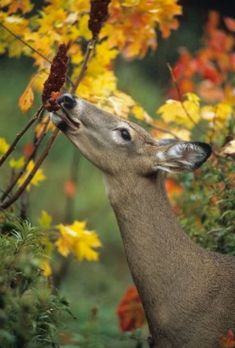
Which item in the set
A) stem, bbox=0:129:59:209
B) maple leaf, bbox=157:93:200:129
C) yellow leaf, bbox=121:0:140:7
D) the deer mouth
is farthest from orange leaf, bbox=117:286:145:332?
yellow leaf, bbox=121:0:140:7

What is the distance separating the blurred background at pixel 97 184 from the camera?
31.1 feet

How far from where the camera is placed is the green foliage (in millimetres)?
4039

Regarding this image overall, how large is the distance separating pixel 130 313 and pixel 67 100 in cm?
219

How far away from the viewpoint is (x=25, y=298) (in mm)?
4066

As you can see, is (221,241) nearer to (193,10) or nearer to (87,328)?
(87,328)

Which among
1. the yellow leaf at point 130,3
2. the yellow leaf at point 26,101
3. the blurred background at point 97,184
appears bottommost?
the blurred background at point 97,184

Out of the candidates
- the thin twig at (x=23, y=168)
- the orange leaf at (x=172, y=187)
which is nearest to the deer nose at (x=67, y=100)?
the thin twig at (x=23, y=168)

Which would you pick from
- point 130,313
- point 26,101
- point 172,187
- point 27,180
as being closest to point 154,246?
point 27,180

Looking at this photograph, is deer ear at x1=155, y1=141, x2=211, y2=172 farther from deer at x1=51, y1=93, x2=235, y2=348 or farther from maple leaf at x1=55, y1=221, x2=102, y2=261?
maple leaf at x1=55, y1=221, x2=102, y2=261

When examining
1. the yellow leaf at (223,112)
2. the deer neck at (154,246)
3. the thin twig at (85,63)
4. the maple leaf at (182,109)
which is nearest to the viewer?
the deer neck at (154,246)

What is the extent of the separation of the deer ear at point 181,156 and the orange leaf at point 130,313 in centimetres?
169

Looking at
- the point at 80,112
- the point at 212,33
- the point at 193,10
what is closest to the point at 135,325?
the point at 80,112

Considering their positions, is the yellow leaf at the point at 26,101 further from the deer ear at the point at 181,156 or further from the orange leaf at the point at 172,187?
the orange leaf at the point at 172,187

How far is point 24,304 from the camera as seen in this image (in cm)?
403
